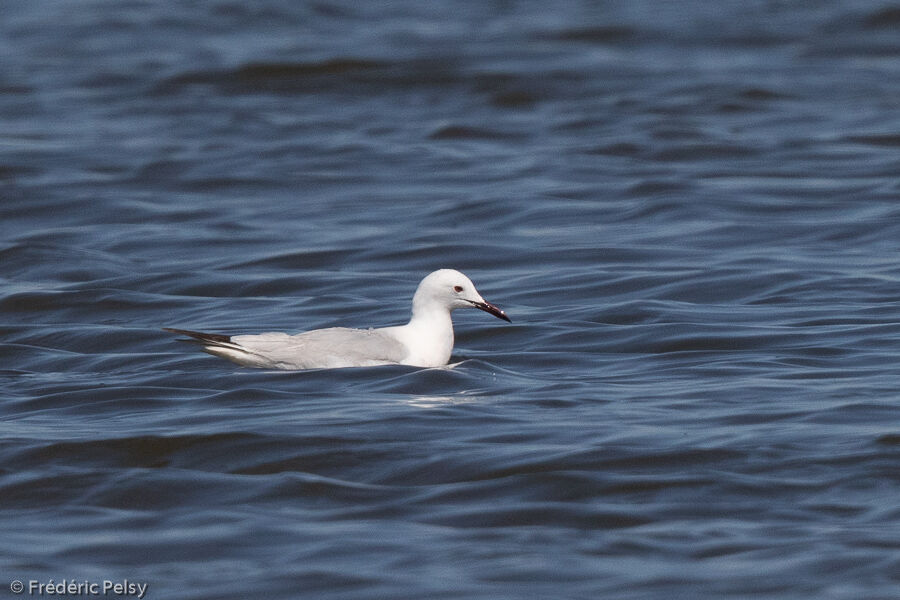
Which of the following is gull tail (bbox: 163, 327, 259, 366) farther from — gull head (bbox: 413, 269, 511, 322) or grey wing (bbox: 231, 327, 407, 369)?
gull head (bbox: 413, 269, 511, 322)

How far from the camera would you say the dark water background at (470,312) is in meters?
7.05

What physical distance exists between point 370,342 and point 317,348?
0.33m

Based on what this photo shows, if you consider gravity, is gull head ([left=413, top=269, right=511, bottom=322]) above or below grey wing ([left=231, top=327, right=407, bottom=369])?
above

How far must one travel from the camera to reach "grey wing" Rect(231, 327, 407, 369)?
9664mm

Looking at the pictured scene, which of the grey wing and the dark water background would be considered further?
the grey wing

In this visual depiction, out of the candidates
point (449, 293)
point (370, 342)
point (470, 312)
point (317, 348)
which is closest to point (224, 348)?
point (317, 348)

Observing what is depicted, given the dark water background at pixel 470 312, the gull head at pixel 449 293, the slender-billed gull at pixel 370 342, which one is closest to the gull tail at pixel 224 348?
the slender-billed gull at pixel 370 342

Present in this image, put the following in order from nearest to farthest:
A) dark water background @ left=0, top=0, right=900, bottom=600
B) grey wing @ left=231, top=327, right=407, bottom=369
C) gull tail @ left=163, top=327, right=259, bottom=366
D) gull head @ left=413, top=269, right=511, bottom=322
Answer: dark water background @ left=0, top=0, right=900, bottom=600
gull tail @ left=163, top=327, right=259, bottom=366
grey wing @ left=231, top=327, right=407, bottom=369
gull head @ left=413, top=269, right=511, bottom=322

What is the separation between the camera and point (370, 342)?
9820mm

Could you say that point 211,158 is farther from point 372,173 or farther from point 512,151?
point 512,151

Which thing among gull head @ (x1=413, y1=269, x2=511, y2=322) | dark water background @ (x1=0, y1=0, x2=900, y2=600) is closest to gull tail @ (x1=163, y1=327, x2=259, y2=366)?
dark water background @ (x1=0, y1=0, x2=900, y2=600)

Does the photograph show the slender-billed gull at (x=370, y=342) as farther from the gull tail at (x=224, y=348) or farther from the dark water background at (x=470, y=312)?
the dark water background at (x=470, y=312)

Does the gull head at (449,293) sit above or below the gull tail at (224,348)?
above

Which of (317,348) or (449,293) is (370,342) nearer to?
(317,348)
